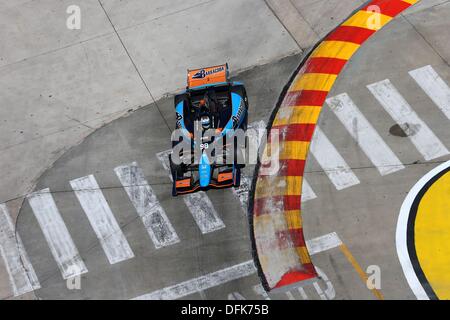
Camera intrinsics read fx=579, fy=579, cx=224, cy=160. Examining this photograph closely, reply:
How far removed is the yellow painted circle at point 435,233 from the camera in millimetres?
11656

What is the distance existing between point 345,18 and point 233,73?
11.8ft

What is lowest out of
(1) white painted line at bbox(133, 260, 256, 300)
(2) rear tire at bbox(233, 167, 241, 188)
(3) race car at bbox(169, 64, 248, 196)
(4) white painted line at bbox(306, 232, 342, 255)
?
(1) white painted line at bbox(133, 260, 256, 300)

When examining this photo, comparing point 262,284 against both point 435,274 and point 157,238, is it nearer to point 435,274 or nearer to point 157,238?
point 157,238

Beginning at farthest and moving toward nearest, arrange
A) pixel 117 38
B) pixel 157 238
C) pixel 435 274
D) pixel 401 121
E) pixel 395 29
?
pixel 117 38 < pixel 395 29 < pixel 401 121 < pixel 157 238 < pixel 435 274

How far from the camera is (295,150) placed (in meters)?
13.9

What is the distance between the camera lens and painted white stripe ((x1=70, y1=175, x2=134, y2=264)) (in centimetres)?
1297

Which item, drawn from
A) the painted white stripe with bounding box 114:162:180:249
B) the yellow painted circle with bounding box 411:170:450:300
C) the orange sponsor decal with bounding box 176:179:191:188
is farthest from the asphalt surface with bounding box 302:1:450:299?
the painted white stripe with bounding box 114:162:180:249

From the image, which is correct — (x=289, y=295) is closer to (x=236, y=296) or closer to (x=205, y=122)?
(x=236, y=296)

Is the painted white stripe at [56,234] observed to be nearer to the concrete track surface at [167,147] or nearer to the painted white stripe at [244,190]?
Result: the concrete track surface at [167,147]

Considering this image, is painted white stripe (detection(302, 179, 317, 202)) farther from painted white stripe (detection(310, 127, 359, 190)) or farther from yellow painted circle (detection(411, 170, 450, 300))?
yellow painted circle (detection(411, 170, 450, 300))

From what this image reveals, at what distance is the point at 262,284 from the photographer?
1212 centimetres

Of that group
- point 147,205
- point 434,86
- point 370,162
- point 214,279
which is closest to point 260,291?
point 214,279

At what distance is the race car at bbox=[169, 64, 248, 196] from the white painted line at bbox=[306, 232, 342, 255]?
2205 millimetres

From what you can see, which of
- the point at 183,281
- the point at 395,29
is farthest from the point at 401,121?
the point at 183,281
